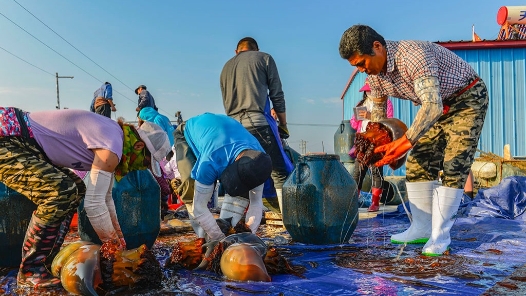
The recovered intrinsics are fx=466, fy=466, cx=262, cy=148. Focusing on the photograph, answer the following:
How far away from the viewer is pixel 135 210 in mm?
3787

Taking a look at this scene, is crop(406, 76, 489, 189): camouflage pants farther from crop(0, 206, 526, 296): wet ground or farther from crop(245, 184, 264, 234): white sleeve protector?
crop(245, 184, 264, 234): white sleeve protector

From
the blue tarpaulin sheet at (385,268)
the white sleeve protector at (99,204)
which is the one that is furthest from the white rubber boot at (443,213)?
the white sleeve protector at (99,204)

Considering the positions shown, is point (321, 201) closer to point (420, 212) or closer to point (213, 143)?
point (420, 212)

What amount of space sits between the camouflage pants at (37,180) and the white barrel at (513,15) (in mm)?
16422

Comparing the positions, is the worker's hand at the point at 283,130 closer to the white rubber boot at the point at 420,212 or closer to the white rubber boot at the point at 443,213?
the white rubber boot at the point at 420,212

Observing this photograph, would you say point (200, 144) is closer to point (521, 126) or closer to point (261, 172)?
point (261, 172)

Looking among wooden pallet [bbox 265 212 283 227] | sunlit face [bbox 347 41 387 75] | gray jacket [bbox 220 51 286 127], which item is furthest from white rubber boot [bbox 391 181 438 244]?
gray jacket [bbox 220 51 286 127]

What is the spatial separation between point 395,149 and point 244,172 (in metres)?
1.12

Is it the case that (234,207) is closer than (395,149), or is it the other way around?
(395,149)

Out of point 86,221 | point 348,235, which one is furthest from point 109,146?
point 348,235

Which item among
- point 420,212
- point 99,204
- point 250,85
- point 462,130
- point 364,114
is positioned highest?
point 250,85

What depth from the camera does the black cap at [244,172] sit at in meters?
3.54

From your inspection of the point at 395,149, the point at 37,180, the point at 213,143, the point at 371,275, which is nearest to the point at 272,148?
the point at 213,143

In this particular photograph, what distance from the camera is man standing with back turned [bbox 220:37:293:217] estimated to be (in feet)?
16.2
